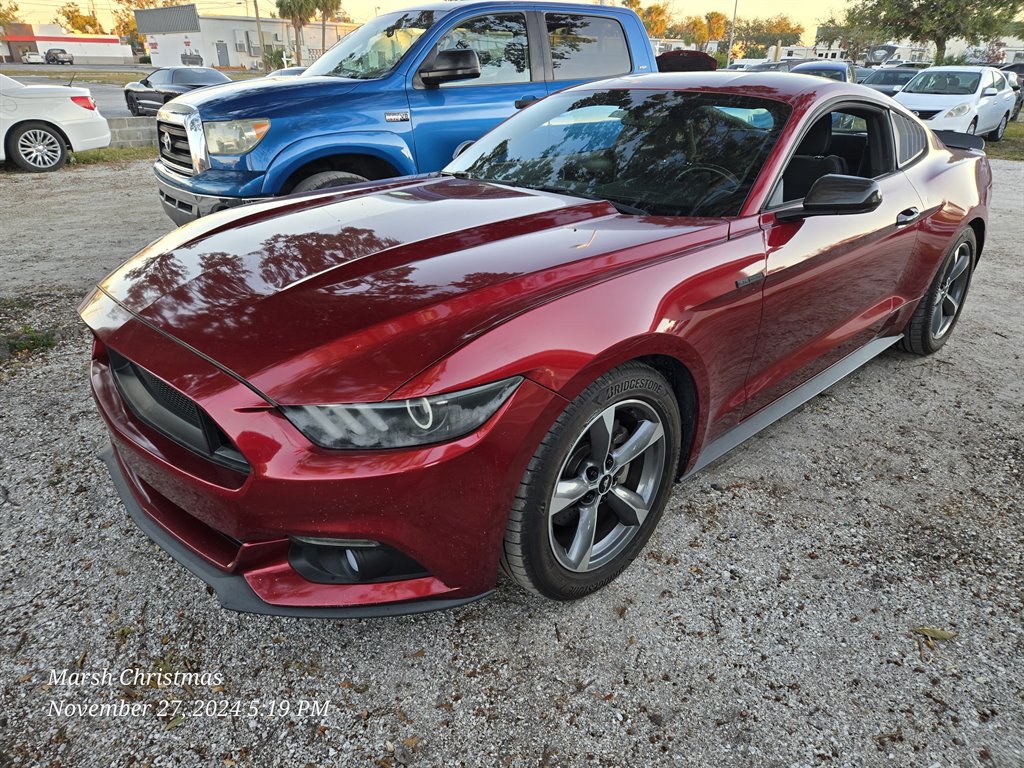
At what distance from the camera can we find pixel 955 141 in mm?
4293

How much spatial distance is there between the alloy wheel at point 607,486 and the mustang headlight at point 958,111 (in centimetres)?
1424

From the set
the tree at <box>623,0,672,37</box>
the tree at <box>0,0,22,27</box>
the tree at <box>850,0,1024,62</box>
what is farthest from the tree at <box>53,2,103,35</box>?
the tree at <box>850,0,1024,62</box>

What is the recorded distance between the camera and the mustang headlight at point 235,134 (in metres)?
4.52

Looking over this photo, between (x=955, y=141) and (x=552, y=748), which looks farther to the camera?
(x=955, y=141)

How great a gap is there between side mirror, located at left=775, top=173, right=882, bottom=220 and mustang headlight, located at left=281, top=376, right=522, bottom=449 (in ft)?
5.20

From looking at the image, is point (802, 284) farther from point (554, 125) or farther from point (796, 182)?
point (554, 125)

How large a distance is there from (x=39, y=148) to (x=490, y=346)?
438 inches

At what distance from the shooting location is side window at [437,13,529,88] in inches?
209

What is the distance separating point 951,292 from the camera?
4164 millimetres

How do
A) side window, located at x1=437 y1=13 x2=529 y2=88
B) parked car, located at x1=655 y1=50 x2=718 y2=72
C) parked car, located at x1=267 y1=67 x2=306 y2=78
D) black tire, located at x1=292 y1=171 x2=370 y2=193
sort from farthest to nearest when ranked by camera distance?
parked car, located at x1=655 y1=50 x2=718 y2=72 → parked car, located at x1=267 y1=67 x2=306 y2=78 → side window, located at x1=437 y1=13 x2=529 y2=88 → black tire, located at x1=292 y1=171 x2=370 y2=193

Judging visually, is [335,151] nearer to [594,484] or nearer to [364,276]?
[364,276]

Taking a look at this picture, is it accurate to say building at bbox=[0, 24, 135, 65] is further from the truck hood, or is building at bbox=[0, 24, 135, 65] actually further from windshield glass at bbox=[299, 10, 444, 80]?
the truck hood

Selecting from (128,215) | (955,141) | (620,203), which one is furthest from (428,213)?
(128,215)

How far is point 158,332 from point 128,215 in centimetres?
660
